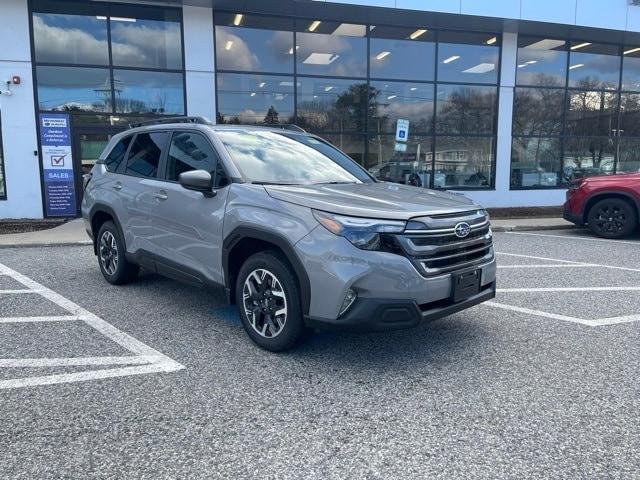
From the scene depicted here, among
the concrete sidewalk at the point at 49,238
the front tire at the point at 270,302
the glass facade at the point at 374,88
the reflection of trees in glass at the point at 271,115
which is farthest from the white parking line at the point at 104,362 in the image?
the reflection of trees in glass at the point at 271,115

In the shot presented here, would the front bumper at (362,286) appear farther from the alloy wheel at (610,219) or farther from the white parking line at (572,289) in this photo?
the alloy wheel at (610,219)

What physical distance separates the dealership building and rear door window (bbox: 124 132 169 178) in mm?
7156

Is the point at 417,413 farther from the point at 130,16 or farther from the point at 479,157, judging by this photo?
the point at 479,157

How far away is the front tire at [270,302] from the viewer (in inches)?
147

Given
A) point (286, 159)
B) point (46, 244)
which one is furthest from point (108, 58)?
point (286, 159)

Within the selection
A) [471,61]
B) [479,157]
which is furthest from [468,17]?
[479,157]

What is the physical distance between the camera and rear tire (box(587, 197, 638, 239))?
32.9 feet

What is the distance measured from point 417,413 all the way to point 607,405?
47.1 inches

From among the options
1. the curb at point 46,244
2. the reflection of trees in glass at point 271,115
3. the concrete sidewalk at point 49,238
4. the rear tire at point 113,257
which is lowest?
the curb at point 46,244

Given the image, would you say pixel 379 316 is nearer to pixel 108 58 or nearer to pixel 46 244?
pixel 46 244

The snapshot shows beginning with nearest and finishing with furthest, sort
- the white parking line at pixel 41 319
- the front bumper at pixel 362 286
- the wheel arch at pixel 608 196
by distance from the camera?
1. the front bumper at pixel 362 286
2. the white parking line at pixel 41 319
3. the wheel arch at pixel 608 196

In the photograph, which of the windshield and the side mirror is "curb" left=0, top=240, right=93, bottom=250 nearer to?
the windshield

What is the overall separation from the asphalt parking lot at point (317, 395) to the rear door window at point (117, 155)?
160cm

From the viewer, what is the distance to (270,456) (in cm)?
Answer: 267
